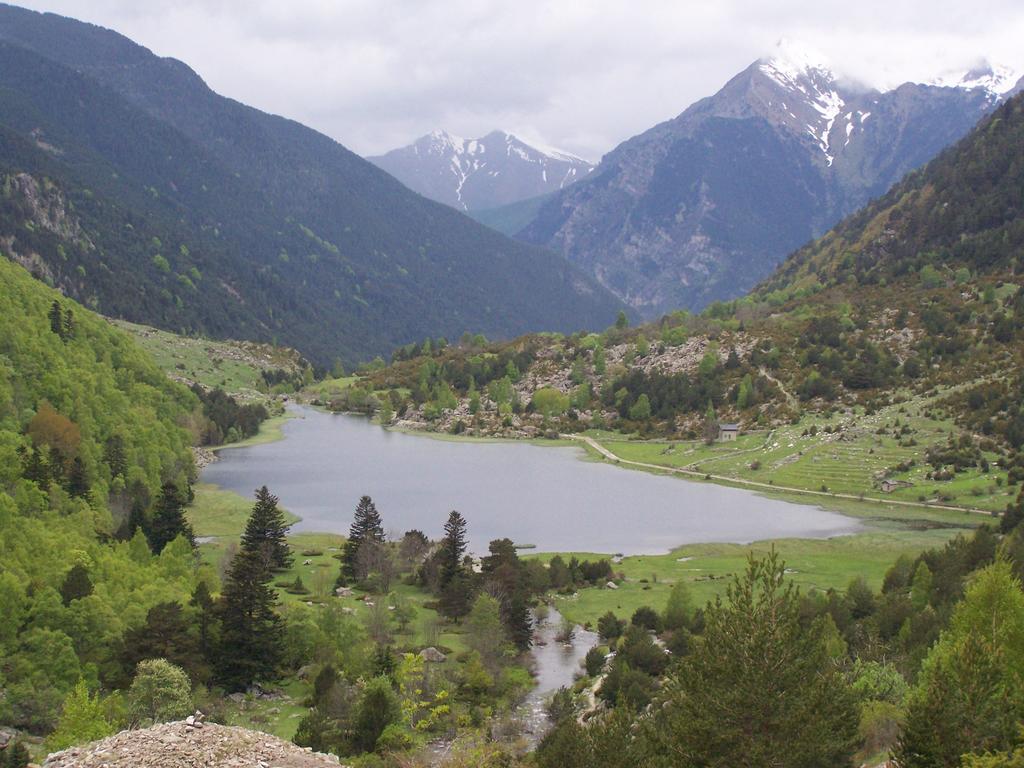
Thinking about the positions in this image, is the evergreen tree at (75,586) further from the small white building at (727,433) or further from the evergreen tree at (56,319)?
the small white building at (727,433)

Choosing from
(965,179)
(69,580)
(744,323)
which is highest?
(965,179)

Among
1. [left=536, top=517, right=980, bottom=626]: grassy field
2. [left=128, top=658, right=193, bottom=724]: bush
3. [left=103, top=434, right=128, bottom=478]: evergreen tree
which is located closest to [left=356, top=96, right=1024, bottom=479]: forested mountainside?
[left=536, top=517, right=980, bottom=626]: grassy field

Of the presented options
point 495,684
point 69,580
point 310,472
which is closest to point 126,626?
point 69,580

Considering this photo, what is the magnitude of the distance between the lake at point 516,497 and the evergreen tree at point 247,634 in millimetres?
28058

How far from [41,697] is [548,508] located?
60.0m

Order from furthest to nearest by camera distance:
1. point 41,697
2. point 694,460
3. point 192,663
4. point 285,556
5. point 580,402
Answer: point 580,402
point 694,460
point 285,556
point 192,663
point 41,697

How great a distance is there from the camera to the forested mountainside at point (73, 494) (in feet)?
147

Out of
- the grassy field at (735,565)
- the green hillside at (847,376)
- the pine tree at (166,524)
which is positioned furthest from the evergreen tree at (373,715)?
the green hillside at (847,376)

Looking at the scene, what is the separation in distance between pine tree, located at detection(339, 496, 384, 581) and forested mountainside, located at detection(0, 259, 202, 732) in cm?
989

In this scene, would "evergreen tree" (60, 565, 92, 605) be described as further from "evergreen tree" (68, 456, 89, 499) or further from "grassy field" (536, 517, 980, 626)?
"grassy field" (536, 517, 980, 626)

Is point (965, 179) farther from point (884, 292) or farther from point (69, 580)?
point (69, 580)

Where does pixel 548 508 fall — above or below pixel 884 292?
below

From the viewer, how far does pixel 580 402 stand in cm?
16900

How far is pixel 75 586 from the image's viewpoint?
48.7 m
